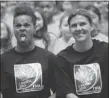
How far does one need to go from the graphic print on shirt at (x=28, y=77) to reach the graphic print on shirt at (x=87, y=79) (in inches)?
7.7

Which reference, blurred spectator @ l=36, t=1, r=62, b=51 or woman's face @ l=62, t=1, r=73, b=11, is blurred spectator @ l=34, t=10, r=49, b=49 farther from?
woman's face @ l=62, t=1, r=73, b=11

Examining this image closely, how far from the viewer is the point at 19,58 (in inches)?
55.6

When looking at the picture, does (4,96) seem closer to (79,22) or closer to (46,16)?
(79,22)

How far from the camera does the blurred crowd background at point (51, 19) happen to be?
1.73m

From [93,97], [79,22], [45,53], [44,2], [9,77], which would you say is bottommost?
[93,97]

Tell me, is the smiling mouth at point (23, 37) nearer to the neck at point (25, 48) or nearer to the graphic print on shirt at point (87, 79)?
the neck at point (25, 48)

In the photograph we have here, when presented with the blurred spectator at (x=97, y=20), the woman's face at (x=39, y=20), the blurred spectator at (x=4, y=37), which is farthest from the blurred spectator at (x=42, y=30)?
the blurred spectator at (x=97, y=20)

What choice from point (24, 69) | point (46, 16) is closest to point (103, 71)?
point (24, 69)

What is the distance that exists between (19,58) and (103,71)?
0.45m

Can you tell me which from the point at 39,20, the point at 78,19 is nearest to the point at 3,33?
the point at 39,20

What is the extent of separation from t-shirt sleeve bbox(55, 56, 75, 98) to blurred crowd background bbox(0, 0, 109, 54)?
0.91ft

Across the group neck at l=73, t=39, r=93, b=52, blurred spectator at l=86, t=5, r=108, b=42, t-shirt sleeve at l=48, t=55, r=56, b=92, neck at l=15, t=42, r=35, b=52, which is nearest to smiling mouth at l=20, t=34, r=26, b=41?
neck at l=15, t=42, r=35, b=52

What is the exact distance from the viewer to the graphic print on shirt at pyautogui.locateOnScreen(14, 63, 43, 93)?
4.56ft

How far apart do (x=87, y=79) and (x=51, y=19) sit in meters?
0.62
